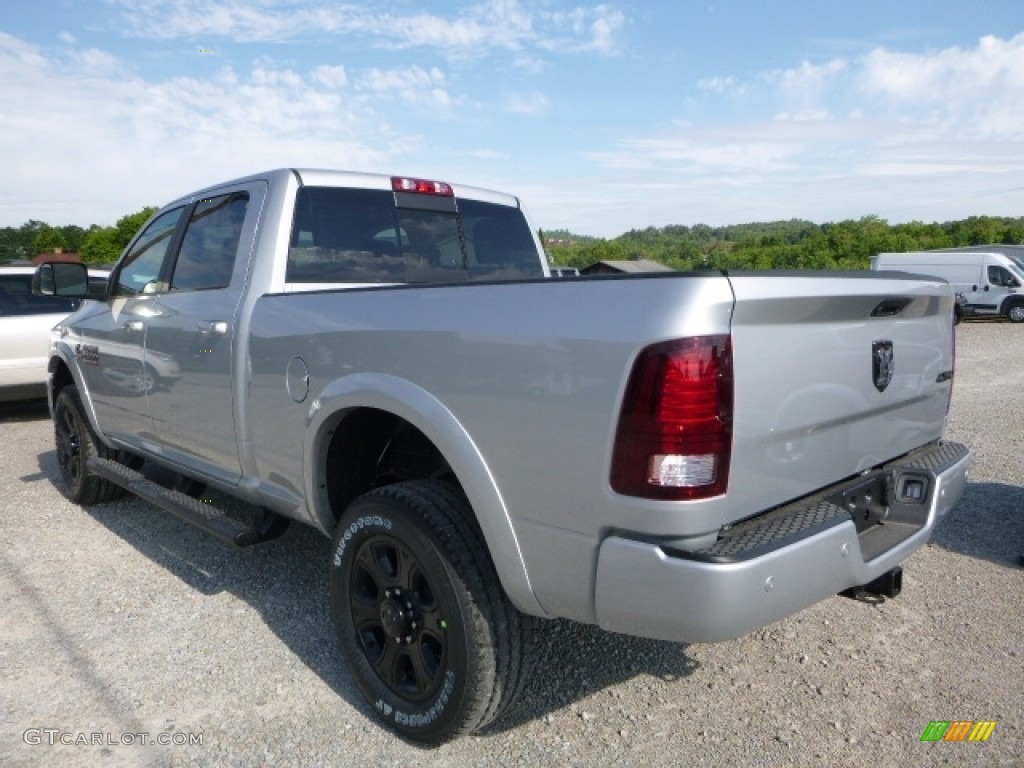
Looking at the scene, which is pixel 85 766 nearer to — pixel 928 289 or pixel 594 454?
pixel 594 454

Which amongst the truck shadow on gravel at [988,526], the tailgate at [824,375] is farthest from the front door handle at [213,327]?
the truck shadow on gravel at [988,526]

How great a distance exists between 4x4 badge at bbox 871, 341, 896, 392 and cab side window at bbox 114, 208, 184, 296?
334cm

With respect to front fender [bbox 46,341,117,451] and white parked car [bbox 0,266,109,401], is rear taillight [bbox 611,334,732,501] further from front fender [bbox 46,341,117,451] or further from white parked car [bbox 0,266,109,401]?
white parked car [bbox 0,266,109,401]

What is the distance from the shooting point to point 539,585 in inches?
84.6

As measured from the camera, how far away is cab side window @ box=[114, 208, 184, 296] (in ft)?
13.5

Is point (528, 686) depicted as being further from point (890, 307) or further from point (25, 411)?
point (25, 411)

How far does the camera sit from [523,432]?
210cm

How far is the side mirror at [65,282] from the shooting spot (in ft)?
14.1

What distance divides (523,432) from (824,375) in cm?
87

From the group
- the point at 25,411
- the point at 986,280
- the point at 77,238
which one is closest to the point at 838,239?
the point at 986,280

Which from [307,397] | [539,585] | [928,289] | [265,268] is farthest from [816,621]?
[265,268]

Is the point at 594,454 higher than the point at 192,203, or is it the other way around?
the point at 192,203

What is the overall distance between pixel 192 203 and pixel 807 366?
3187 mm

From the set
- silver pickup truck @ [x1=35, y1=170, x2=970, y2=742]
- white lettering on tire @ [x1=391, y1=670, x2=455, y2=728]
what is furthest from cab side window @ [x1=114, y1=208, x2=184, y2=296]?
white lettering on tire @ [x1=391, y1=670, x2=455, y2=728]
